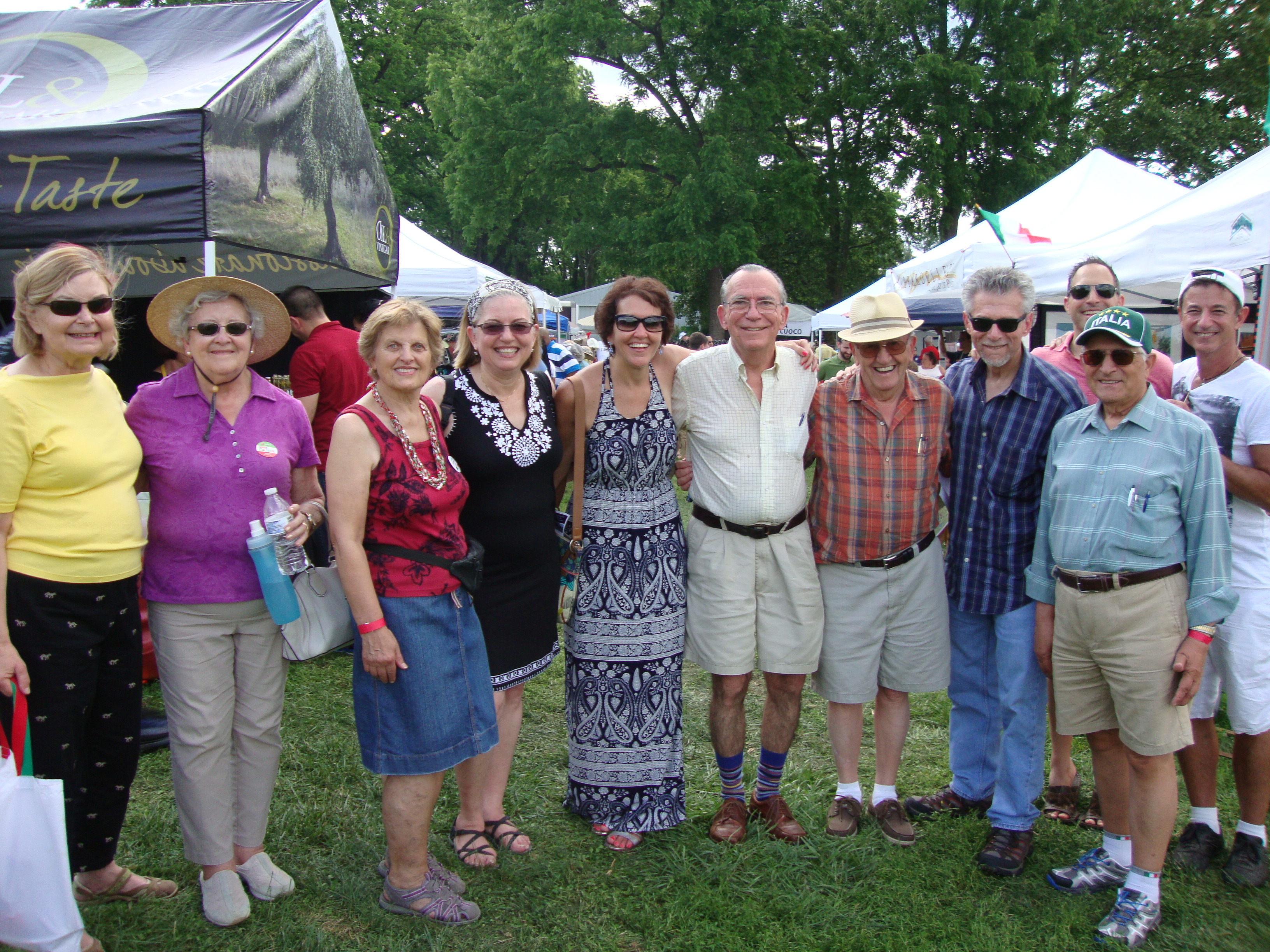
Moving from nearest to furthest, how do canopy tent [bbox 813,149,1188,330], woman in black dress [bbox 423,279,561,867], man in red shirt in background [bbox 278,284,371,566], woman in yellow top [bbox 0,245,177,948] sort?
woman in yellow top [bbox 0,245,177,948], woman in black dress [bbox 423,279,561,867], man in red shirt in background [bbox 278,284,371,566], canopy tent [bbox 813,149,1188,330]

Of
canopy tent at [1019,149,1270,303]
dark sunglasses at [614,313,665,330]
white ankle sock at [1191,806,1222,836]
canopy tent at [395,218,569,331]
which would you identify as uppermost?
canopy tent at [395,218,569,331]

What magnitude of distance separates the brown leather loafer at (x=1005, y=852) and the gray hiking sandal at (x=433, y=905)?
1760mm

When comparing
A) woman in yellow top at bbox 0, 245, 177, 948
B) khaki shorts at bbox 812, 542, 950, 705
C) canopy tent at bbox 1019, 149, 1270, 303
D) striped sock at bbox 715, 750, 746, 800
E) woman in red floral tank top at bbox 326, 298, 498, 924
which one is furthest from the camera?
canopy tent at bbox 1019, 149, 1270, 303

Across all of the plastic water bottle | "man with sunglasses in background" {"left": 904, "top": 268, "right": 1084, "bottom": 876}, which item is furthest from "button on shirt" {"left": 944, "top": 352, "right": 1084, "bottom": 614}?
the plastic water bottle

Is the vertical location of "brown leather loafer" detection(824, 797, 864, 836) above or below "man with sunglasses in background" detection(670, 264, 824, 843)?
below

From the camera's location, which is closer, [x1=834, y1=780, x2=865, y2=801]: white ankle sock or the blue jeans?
the blue jeans

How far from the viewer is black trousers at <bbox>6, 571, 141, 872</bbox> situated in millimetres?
2305

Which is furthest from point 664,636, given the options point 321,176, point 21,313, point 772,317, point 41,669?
point 321,176

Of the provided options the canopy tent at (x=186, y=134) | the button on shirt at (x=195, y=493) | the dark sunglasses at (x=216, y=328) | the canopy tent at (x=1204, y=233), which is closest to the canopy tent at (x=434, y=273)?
the canopy tent at (x=186, y=134)

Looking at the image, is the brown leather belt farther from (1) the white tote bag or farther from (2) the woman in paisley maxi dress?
(1) the white tote bag

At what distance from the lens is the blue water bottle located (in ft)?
8.20

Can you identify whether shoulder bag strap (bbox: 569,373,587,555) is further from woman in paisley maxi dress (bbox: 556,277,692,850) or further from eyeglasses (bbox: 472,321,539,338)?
eyeglasses (bbox: 472,321,539,338)

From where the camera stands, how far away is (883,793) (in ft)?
10.9

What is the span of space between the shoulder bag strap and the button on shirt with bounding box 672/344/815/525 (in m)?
0.37
